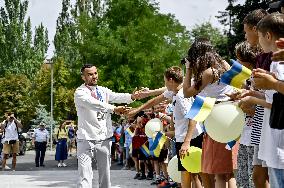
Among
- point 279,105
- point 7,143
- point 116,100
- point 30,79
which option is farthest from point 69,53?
point 279,105

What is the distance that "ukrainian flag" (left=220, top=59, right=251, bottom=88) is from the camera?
4789mm

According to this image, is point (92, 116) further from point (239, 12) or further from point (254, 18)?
point (239, 12)

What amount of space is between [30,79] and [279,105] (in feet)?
190

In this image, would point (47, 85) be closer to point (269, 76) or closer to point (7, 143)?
point (7, 143)

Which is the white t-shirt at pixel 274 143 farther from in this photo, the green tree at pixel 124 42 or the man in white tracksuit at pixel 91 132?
the green tree at pixel 124 42

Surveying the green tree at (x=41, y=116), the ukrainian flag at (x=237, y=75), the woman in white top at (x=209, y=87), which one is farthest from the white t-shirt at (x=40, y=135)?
the green tree at (x=41, y=116)

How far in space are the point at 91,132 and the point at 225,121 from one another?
3.26 m

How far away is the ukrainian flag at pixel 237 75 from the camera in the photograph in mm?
4789

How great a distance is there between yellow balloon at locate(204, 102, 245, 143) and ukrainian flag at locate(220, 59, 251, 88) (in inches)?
7.9

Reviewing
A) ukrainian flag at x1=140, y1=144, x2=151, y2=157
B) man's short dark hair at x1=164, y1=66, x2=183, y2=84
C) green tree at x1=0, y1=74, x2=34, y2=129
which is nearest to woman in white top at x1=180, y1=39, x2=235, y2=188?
man's short dark hair at x1=164, y1=66, x2=183, y2=84

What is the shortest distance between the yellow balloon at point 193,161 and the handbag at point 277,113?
2.63m

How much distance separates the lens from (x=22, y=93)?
54.5m

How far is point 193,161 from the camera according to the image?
6445 millimetres

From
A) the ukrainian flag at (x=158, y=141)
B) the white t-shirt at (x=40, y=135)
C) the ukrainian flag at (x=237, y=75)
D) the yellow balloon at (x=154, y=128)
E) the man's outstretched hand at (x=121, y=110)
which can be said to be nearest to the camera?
the ukrainian flag at (x=237, y=75)
